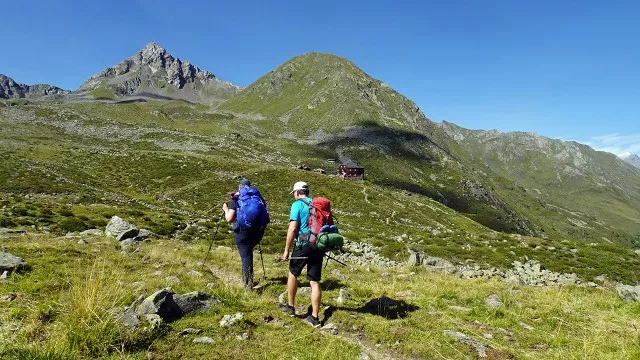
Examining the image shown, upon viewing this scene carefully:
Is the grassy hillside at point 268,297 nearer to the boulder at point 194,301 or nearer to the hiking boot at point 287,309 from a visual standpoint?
the boulder at point 194,301

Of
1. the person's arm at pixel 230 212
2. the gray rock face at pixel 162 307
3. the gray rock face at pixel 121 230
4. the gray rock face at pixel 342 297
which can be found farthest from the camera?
the gray rock face at pixel 121 230

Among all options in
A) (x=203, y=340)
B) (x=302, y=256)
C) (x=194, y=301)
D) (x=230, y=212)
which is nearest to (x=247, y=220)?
(x=230, y=212)

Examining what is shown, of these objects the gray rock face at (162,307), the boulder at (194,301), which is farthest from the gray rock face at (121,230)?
the gray rock face at (162,307)

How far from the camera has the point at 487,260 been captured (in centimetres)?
2838

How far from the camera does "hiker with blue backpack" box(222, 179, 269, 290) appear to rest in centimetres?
1081

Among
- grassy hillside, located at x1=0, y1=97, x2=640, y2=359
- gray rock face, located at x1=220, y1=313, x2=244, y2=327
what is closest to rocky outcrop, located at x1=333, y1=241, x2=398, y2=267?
grassy hillside, located at x1=0, y1=97, x2=640, y2=359

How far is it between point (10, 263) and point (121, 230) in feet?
35.1

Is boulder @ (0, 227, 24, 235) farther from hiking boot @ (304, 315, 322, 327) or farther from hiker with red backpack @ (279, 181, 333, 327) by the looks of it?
hiking boot @ (304, 315, 322, 327)

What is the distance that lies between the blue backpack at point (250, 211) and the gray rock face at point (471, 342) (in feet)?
18.8

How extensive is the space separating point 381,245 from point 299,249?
21.5 meters

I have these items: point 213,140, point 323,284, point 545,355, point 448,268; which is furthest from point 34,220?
point 213,140

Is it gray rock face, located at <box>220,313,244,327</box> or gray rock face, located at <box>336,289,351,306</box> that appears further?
gray rock face, located at <box>336,289,351,306</box>

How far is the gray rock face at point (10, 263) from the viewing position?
31.4 ft

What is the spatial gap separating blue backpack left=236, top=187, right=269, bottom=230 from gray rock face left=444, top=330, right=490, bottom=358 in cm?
574
